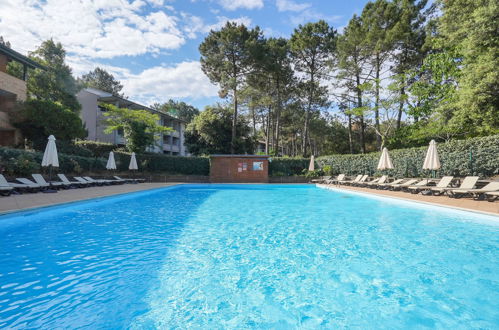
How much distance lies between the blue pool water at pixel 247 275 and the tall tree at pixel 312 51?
21.7 m

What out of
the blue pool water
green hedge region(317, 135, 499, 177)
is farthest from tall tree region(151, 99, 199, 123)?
the blue pool water

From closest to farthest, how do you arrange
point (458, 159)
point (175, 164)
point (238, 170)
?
point (458, 159)
point (238, 170)
point (175, 164)

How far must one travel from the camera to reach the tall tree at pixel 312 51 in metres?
25.1

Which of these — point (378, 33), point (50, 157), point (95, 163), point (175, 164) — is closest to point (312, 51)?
point (378, 33)

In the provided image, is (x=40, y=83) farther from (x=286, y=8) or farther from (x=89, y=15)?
(x=286, y=8)

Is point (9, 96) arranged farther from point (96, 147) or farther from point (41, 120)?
point (96, 147)

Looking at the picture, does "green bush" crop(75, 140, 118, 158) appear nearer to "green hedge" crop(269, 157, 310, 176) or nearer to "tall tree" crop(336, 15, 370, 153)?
"green hedge" crop(269, 157, 310, 176)

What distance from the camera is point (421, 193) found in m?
12.0

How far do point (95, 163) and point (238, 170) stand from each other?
12186 millimetres

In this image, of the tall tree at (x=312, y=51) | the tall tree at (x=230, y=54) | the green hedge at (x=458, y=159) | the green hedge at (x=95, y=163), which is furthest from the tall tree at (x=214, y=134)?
the green hedge at (x=458, y=159)

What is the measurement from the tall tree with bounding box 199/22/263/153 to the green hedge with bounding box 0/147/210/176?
19.3 ft

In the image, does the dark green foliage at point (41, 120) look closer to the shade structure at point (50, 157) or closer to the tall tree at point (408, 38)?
the shade structure at point (50, 157)

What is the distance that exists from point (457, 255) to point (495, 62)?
13.8 m

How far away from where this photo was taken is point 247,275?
3.60 meters
